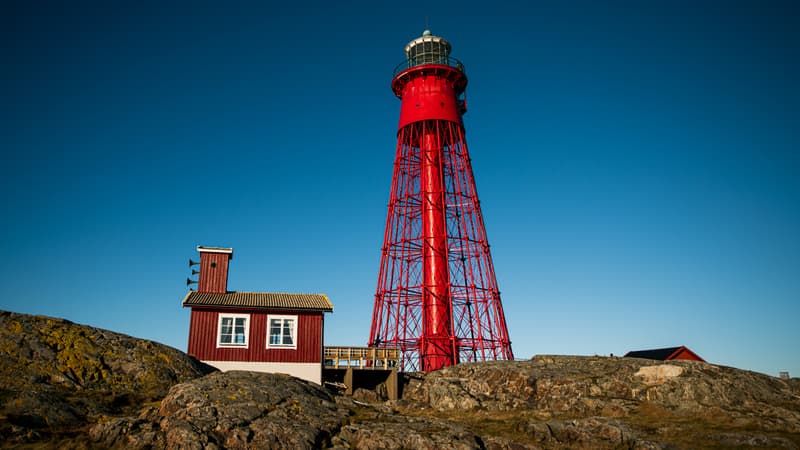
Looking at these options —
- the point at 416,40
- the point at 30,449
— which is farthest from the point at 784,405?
the point at 416,40

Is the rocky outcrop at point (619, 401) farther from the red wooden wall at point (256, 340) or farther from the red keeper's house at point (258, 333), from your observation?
the red keeper's house at point (258, 333)

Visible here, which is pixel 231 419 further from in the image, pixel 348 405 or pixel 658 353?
pixel 658 353

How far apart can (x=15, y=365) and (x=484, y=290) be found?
27930mm

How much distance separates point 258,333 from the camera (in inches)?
1282

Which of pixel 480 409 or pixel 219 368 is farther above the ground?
pixel 219 368

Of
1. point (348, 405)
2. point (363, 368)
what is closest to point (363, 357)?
point (363, 368)

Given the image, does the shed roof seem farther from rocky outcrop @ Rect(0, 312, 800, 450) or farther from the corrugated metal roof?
the corrugated metal roof

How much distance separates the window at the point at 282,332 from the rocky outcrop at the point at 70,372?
4.95 meters

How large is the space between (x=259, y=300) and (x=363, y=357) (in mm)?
7051

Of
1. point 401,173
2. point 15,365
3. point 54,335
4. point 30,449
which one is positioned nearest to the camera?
point 30,449

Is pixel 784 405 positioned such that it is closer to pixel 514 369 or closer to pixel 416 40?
pixel 514 369

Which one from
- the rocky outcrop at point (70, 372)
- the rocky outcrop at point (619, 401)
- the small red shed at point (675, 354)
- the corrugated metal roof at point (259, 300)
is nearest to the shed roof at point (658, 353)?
the small red shed at point (675, 354)

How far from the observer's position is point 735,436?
870 inches

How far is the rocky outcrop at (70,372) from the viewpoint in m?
20.3
